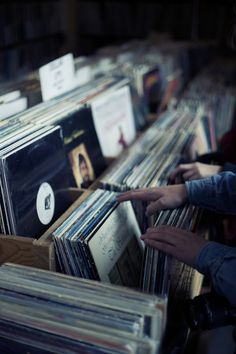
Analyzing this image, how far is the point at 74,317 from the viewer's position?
702 mm

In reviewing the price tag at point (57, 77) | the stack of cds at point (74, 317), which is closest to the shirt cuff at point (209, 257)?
the stack of cds at point (74, 317)

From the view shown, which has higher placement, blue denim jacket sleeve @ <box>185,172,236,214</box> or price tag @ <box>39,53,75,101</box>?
price tag @ <box>39,53,75,101</box>

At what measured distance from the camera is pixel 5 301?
2.44ft

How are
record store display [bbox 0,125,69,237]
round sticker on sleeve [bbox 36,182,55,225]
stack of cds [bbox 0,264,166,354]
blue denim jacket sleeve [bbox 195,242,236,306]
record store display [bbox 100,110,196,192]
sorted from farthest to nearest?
1. record store display [bbox 100,110,196,192]
2. round sticker on sleeve [bbox 36,182,55,225]
3. record store display [bbox 0,125,69,237]
4. blue denim jacket sleeve [bbox 195,242,236,306]
5. stack of cds [bbox 0,264,166,354]

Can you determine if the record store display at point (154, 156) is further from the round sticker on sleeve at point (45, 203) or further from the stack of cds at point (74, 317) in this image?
the stack of cds at point (74, 317)

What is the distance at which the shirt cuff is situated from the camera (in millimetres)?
819

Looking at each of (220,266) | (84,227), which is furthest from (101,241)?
(220,266)

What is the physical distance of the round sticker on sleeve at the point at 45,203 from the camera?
1.00m

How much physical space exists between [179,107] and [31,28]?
1.94 metres

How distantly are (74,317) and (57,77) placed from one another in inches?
31.6

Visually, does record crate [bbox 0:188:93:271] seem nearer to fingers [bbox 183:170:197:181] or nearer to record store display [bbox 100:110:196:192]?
record store display [bbox 100:110:196:192]

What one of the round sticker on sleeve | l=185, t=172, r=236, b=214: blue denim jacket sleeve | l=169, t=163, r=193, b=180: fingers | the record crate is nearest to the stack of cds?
the record crate

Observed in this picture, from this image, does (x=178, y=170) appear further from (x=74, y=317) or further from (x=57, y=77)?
(x=74, y=317)

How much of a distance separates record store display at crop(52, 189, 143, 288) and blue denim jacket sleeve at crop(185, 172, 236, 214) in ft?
0.58
